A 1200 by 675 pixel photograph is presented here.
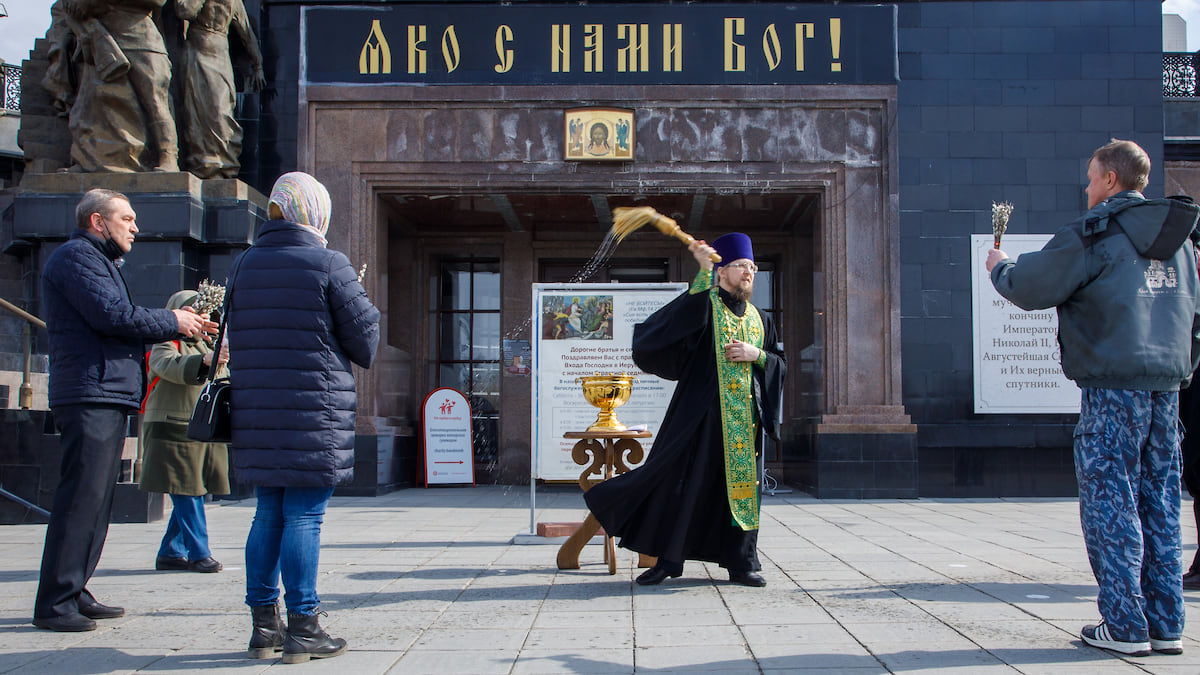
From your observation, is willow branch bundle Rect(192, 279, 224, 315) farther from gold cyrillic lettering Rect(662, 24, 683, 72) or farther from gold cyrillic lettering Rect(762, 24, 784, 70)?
gold cyrillic lettering Rect(762, 24, 784, 70)

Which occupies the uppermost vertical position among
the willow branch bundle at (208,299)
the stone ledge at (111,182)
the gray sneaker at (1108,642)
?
the stone ledge at (111,182)

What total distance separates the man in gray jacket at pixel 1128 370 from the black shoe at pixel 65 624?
3.85 metres

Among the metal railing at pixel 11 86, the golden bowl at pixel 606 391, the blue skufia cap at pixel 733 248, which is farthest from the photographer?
the metal railing at pixel 11 86

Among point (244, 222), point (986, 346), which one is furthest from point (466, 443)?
point (986, 346)

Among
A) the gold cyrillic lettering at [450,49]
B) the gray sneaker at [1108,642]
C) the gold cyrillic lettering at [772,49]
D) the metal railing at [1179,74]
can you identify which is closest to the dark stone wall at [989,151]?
the gold cyrillic lettering at [772,49]

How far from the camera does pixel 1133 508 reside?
11.3 ft

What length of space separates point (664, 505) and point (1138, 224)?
251 centimetres

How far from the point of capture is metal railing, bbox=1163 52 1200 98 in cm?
1206

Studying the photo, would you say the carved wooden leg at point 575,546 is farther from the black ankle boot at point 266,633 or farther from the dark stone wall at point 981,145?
the dark stone wall at point 981,145

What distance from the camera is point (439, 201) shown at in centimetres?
1159

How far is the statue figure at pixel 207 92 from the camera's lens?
1018 cm

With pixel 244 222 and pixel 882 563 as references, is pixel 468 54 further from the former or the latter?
pixel 882 563

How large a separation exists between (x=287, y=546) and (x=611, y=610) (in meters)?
1.52

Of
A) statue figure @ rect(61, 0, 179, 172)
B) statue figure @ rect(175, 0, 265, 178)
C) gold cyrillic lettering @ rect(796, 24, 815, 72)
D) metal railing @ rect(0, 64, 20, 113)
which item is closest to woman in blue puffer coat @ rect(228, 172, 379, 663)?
statue figure @ rect(61, 0, 179, 172)
